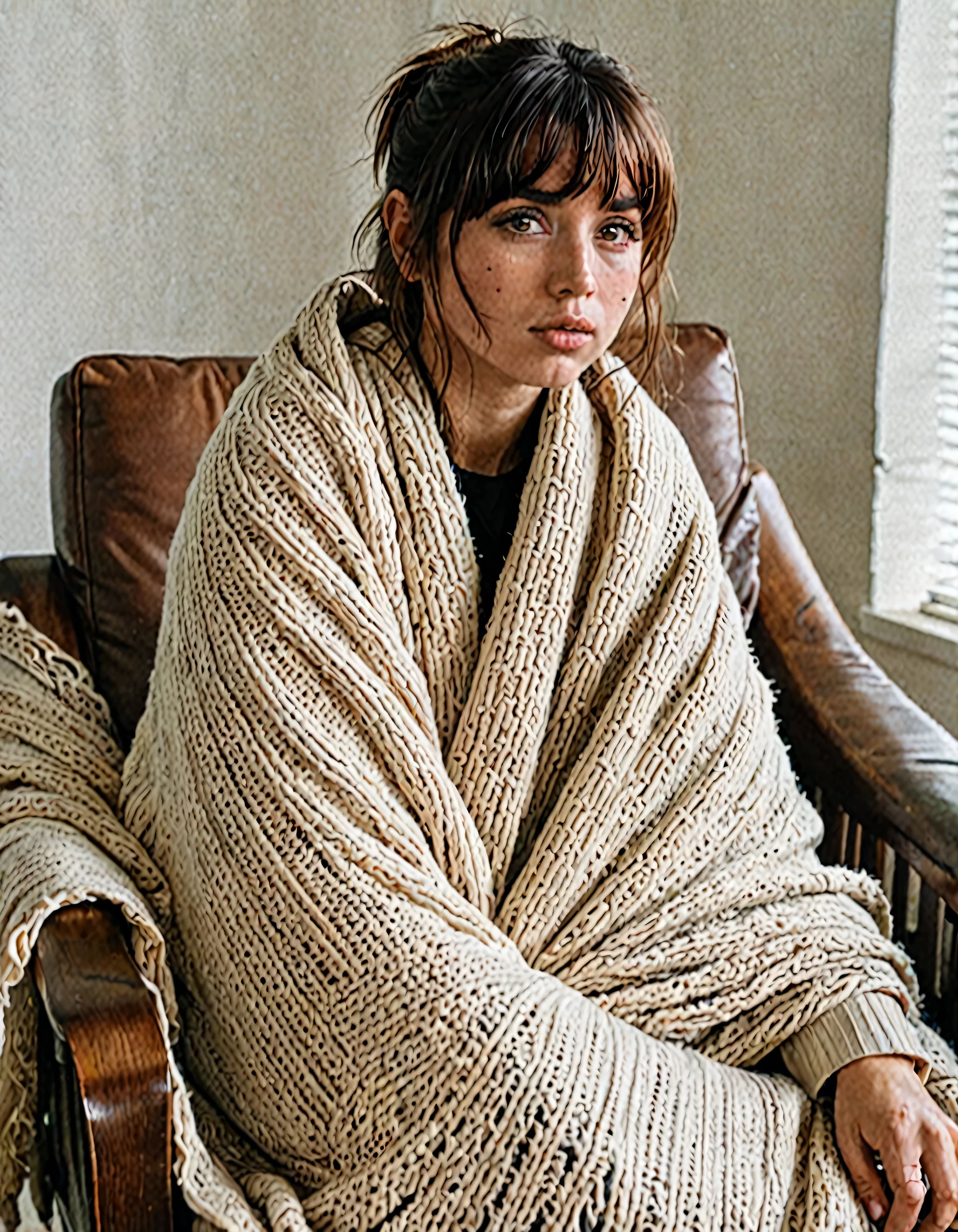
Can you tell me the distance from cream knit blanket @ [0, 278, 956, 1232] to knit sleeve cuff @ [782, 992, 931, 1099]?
14 mm

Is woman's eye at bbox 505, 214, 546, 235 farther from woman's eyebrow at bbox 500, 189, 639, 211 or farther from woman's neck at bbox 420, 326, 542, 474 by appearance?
woman's neck at bbox 420, 326, 542, 474

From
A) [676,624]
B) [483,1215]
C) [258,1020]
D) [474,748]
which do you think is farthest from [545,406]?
[483,1215]

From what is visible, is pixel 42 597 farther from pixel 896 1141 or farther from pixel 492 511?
pixel 896 1141

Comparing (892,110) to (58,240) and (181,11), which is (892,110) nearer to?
(181,11)

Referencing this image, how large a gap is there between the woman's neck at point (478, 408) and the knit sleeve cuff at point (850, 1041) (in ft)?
1.90

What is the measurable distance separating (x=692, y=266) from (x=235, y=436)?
122cm

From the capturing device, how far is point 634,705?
4.20 ft

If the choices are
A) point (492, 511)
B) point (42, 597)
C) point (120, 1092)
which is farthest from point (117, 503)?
point (120, 1092)

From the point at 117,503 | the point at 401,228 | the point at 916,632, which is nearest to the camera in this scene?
the point at 401,228

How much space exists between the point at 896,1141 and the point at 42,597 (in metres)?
0.97

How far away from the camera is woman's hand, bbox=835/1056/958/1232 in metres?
1.10

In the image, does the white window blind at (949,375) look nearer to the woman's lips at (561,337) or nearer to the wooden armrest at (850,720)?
the wooden armrest at (850,720)

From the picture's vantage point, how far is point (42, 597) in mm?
1495

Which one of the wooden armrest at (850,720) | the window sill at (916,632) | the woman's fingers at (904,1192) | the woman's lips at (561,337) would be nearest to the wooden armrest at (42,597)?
the woman's lips at (561,337)
